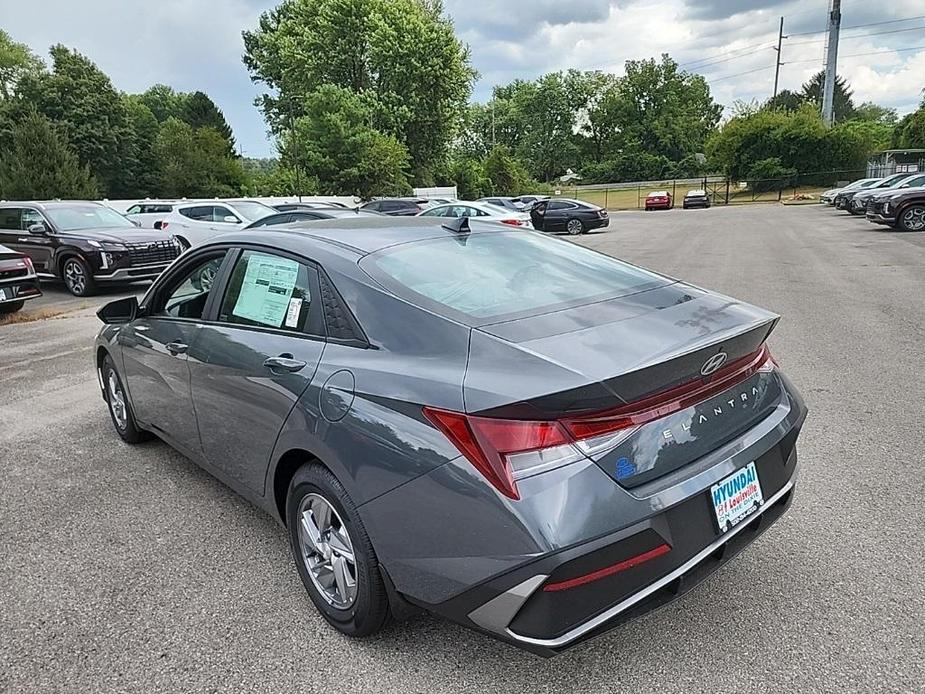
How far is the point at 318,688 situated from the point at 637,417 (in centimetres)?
141

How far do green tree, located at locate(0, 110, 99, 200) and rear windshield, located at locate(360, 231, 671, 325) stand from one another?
32135 mm

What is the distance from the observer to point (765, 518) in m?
2.40

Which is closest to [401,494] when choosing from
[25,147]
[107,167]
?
[25,147]

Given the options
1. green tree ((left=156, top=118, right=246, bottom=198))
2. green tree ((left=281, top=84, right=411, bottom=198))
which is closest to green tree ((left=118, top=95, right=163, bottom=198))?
green tree ((left=156, top=118, right=246, bottom=198))

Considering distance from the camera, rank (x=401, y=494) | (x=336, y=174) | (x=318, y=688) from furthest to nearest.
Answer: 1. (x=336, y=174)
2. (x=318, y=688)
3. (x=401, y=494)

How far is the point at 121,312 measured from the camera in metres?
4.06

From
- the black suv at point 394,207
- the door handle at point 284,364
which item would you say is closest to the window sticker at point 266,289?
the door handle at point 284,364

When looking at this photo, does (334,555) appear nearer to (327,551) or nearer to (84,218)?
(327,551)

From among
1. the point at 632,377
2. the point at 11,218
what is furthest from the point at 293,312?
the point at 11,218

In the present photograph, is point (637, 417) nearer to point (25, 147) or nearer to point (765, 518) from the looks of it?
point (765, 518)

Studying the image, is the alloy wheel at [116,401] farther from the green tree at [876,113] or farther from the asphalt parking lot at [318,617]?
the green tree at [876,113]

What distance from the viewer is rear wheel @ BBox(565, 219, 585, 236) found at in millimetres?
25594

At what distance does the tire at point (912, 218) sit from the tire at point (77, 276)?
20078 millimetres

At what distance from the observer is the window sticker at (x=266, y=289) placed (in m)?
2.87
